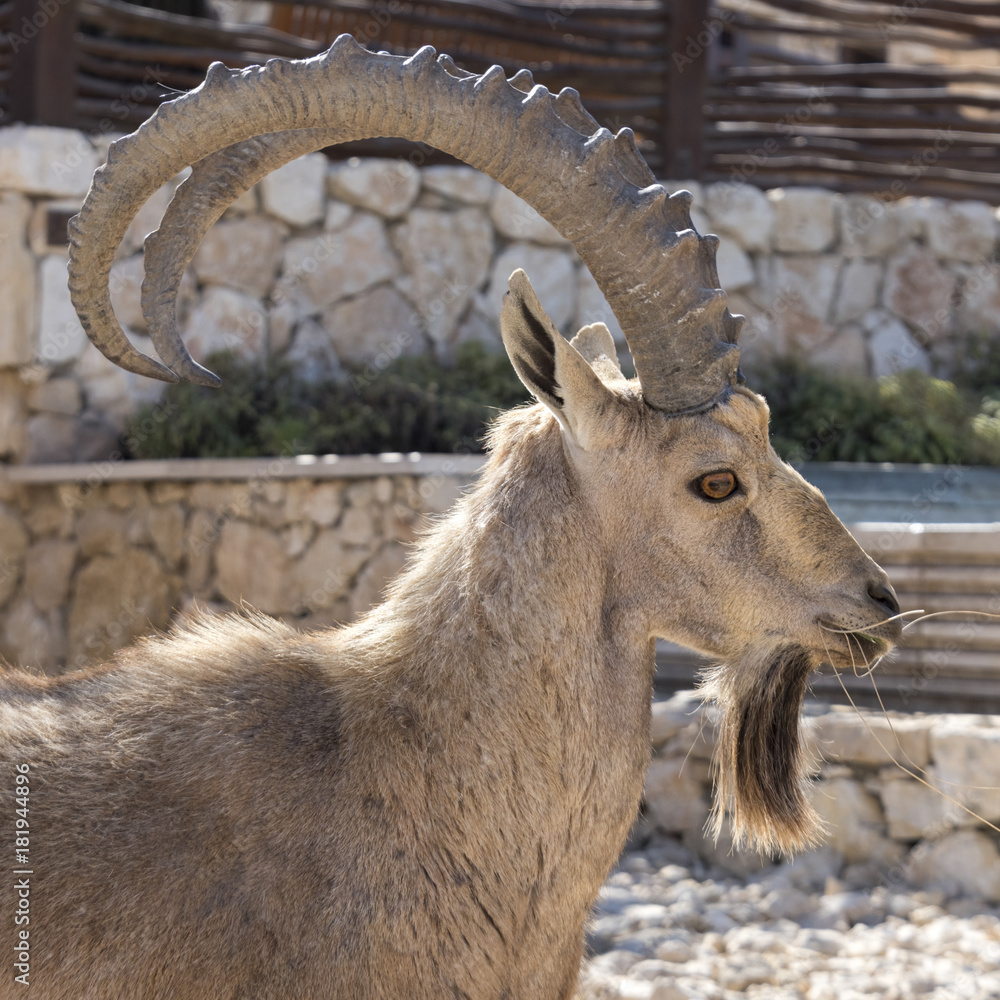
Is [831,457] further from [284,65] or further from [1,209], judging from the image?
→ [284,65]

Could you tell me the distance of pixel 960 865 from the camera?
4887 mm

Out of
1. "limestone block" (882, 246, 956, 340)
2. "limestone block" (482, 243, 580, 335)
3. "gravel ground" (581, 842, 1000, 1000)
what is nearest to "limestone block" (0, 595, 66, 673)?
"limestone block" (482, 243, 580, 335)

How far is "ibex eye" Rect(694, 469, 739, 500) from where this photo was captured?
2.46 metres

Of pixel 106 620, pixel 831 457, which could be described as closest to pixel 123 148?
pixel 106 620

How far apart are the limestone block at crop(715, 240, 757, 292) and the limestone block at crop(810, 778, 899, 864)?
17.1 feet

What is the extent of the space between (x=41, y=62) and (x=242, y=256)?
1.94 meters

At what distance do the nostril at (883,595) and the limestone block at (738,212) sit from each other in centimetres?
745

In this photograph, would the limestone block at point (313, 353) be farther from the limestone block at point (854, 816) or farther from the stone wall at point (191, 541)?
the limestone block at point (854, 816)

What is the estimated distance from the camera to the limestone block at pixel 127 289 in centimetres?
795

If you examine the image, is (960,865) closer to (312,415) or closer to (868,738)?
(868,738)

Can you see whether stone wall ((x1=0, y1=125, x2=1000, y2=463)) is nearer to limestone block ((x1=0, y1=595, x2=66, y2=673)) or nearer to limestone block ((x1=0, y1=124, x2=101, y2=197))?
limestone block ((x1=0, y1=124, x2=101, y2=197))

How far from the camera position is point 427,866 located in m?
2.20

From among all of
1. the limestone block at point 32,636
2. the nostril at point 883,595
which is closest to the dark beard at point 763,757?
the nostril at point 883,595

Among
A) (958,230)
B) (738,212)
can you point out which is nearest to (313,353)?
(738,212)
